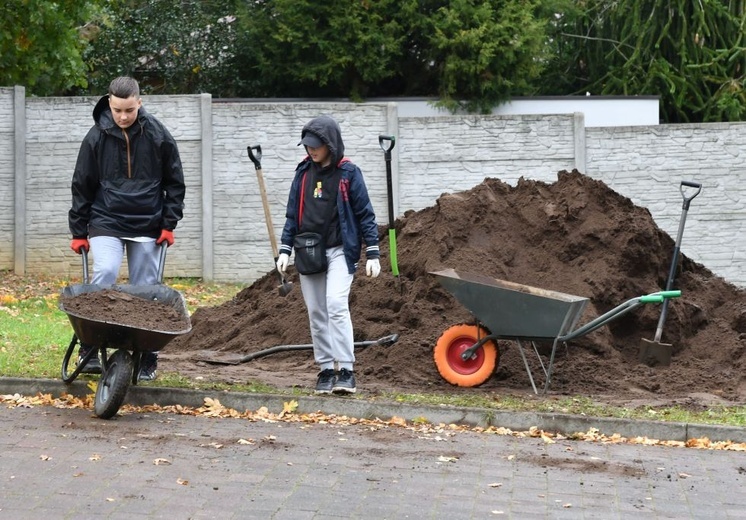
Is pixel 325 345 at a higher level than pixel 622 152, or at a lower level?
lower

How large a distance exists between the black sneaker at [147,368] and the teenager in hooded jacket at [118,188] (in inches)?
15.3

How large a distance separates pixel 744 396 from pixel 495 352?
6.00 ft

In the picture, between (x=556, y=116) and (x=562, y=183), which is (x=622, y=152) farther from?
(x=562, y=183)

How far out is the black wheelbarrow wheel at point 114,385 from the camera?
707cm

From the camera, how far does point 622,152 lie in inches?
640

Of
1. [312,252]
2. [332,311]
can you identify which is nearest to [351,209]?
[312,252]

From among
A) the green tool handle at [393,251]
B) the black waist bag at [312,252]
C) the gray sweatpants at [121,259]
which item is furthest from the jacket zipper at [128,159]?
the green tool handle at [393,251]

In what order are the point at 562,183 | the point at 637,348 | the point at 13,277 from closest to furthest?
the point at 637,348 < the point at 562,183 < the point at 13,277

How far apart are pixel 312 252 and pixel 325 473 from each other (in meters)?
2.07

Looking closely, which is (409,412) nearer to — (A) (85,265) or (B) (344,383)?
(B) (344,383)

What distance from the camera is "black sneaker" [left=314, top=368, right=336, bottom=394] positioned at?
797 centimetres

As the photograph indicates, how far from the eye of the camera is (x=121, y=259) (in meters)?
8.03

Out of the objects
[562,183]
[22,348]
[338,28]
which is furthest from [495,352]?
[338,28]

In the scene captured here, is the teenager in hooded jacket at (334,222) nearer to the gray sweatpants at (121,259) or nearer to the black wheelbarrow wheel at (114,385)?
the gray sweatpants at (121,259)
